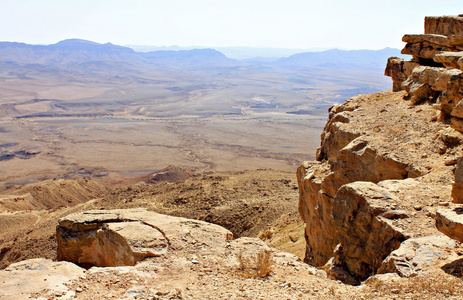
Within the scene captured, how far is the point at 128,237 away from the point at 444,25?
501 inches

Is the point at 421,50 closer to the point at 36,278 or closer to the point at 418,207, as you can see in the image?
the point at 418,207

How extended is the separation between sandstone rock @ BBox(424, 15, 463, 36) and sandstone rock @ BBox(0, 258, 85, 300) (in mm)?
13516

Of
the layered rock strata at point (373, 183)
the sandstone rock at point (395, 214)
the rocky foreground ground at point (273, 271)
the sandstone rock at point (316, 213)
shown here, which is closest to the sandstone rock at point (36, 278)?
the rocky foreground ground at point (273, 271)

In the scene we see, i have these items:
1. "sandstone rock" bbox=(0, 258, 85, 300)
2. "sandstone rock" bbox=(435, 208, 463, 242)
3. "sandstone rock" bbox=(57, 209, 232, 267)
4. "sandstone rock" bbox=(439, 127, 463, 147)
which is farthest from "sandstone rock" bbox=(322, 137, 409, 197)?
"sandstone rock" bbox=(0, 258, 85, 300)

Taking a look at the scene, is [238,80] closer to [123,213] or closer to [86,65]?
[86,65]

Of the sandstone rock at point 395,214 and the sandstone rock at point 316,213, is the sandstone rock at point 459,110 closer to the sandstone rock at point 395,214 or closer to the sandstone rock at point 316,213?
the sandstone rock at point 395,214

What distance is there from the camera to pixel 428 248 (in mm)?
5504

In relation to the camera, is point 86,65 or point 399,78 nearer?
point 399,78

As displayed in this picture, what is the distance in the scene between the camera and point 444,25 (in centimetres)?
1278

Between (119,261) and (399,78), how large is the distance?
12.6 metres

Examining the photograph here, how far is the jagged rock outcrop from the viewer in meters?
9.73

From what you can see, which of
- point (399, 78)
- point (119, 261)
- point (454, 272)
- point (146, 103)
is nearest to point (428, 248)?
point (454, 272)

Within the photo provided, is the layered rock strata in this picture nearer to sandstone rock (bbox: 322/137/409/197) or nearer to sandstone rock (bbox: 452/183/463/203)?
sandstone rock (bbox: 322/137/409/197)

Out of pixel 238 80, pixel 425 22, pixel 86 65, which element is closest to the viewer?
pixel 425 22
